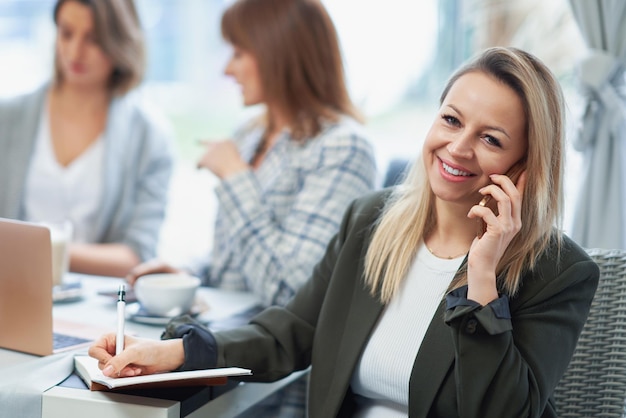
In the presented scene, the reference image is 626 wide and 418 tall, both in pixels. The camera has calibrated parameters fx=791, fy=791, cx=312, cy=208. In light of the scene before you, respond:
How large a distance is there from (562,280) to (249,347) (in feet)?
1.68

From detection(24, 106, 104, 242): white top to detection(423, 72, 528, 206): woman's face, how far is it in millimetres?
1326

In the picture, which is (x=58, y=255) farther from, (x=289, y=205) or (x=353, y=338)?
(x=353, y=338)

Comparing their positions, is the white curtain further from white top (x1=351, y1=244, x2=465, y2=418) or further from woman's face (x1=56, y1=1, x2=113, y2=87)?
woman's face (x1=56, y1=1, x2=113, y2=87)

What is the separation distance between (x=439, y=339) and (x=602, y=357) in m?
0.37

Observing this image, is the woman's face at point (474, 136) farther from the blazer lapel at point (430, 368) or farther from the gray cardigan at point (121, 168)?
the gray cardigan at point (121, 168)

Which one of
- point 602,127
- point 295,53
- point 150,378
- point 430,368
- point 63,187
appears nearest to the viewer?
point 150,378

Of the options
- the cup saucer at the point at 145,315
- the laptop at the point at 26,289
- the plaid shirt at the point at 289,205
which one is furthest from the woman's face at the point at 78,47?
the laptop at the point at 26,289

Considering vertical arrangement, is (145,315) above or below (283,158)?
below

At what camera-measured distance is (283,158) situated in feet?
6.32

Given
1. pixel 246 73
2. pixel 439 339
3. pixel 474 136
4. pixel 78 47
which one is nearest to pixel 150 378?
pixel 439 339

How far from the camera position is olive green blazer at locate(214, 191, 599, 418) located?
110 cm

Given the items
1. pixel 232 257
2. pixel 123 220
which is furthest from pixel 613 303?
pixel 123 220

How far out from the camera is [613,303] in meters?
1.38

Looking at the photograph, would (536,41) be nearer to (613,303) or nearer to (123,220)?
(613,303)
